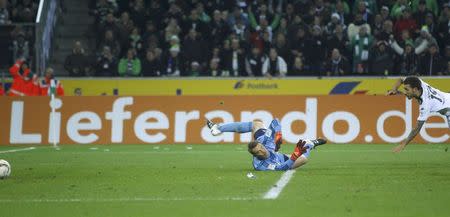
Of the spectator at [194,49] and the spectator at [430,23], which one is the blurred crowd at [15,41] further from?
the spectator at [430,23]

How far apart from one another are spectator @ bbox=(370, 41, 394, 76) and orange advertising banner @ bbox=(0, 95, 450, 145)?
2.74m

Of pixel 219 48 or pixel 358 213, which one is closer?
pixel 358 213

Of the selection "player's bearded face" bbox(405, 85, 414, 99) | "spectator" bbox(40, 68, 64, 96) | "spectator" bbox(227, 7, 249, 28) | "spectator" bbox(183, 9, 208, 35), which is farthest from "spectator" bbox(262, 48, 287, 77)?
"player's bearded face" bbox(405, 85, 414, 99)

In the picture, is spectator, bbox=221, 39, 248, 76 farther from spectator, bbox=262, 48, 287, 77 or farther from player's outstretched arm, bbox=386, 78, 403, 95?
player's outstretched arm, bbox=386, 78, 403, 95

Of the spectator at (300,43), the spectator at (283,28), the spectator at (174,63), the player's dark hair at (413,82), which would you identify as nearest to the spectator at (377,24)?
the spectator at (300,43)

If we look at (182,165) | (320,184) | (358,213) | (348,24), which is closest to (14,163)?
(182,165)

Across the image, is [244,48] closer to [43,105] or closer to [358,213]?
[43,105]

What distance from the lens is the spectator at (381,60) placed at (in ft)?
75.7

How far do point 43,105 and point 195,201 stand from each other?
12090 mm

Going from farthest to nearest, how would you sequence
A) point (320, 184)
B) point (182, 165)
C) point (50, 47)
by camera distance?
point (50, 47), point (182, 165), point (320, 184)

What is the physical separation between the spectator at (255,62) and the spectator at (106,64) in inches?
154

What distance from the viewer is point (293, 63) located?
23641 millimetres

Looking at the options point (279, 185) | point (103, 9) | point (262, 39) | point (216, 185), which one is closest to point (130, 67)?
point (103, 9)

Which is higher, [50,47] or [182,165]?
[50,47]
